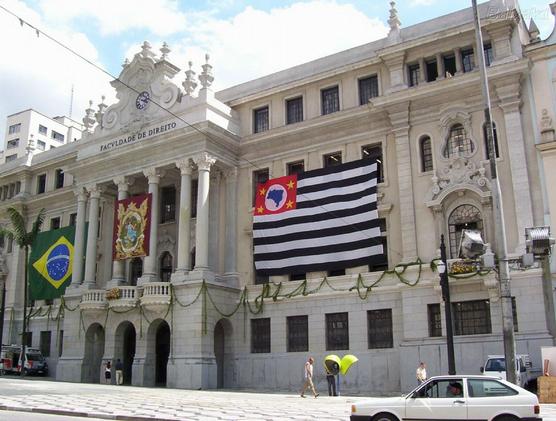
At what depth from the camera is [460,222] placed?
1248 inches

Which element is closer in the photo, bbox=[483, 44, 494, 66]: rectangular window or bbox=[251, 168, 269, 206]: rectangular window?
bbox=[483, 44, 494, 66]: rectangular window

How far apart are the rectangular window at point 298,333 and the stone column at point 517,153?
41.8 ft

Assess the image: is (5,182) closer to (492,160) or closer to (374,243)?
(374,243)

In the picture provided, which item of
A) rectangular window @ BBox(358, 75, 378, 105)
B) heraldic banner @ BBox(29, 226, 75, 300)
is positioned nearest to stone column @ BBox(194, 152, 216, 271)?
rectangular window @ BBox(358, 75, 378, 105)

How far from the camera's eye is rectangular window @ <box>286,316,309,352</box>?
116ft

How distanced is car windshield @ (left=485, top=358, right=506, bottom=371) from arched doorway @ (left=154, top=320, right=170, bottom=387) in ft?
70.7

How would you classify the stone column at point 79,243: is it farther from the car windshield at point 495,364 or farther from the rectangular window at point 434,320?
the car windshield at point 495,364

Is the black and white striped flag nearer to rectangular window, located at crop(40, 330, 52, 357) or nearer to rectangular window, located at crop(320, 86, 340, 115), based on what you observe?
rectangular window, located at crop(320, 86, 340, 115)

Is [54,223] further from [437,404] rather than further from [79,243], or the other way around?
[437,404]

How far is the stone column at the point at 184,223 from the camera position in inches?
1459

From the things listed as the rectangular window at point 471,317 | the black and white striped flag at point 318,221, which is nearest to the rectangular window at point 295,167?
the black and white striped flag at point 318,221

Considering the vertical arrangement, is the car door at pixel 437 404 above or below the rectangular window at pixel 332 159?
below

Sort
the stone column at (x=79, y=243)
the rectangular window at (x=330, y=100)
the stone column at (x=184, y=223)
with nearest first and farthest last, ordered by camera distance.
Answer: the stone column at (x=184, y=223) → the rectangular window at (x=330, y=100) → the stone column at (x=79, y=243)

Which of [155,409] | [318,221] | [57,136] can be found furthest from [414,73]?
[57,136]
